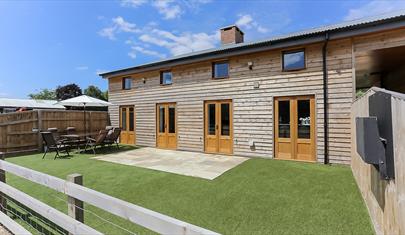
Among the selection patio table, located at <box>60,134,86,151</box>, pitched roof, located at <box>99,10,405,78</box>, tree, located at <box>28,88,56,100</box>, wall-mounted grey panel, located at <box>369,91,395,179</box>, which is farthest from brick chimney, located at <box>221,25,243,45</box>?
tree, located at <box>28,88,56,100</box>

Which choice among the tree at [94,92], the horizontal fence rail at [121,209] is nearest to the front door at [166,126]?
the horizontal fence rail at [121,209]

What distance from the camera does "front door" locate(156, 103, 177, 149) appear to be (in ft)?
38.0

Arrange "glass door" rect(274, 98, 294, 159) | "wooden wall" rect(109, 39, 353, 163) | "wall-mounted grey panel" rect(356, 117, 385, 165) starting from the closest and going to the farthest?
"wall-mounted grey panel" rect(356, 117, 385, 165) → "wooden wall" rect(109, 39, 353, 163) → "glass door" rect(274, 98, 294, 159)

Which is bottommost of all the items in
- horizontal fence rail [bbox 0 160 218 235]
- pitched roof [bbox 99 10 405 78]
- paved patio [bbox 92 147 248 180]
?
paved patio [bbox 92 147 248 180]

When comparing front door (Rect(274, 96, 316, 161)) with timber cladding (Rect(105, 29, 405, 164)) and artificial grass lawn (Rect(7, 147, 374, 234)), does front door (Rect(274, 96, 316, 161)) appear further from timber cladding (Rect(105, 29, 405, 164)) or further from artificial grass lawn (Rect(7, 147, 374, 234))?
artificial grass lawn (Rect(7, 147, 374, 234))

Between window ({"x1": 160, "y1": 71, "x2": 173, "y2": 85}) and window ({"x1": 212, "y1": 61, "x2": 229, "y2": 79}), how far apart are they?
250 centimetres

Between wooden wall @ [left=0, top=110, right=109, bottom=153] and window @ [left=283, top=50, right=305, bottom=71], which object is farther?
wooden wall @ [left=0, top=110, right=109, bottom=153]

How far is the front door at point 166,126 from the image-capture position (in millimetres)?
11578

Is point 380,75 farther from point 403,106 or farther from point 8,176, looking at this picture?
point 8,176

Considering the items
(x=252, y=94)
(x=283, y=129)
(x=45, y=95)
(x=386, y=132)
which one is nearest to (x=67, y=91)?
(x=45, y=95)

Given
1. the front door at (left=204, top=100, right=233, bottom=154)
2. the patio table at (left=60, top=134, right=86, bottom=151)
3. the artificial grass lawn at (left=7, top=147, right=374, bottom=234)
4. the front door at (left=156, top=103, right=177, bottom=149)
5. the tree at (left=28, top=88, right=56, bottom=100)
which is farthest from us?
the tree at (left=28, top=88, right=56, bottom=100)

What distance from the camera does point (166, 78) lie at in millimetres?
11945

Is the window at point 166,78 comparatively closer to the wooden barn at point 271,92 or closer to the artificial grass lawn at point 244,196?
the wooden barn at point 271,92

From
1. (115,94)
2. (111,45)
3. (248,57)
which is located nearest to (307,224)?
(248,57)
